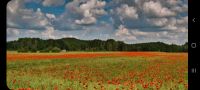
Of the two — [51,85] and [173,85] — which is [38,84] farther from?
[173,85]

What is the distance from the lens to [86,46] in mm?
4172

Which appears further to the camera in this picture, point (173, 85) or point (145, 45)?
point (173, 85)
